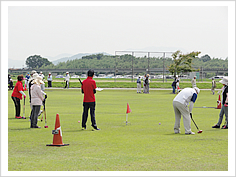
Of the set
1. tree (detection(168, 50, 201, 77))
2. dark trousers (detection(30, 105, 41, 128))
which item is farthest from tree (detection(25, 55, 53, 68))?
dark trousers (detection(30, 105, 41, 128))

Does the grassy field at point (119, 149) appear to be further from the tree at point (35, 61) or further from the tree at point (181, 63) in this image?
the tree at point (35, 61)

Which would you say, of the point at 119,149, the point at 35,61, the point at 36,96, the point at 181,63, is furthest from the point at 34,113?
the point at 35,61

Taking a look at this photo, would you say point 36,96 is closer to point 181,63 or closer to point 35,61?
point 181,63

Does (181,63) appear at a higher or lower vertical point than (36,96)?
higher

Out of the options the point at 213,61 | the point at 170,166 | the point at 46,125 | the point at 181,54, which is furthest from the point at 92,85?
the point at 213,61

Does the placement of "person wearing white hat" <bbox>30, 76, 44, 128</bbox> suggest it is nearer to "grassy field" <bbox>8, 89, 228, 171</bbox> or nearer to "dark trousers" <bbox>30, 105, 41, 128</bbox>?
"dark trousers" <bbox>30, 105, 41, 128</bbox>

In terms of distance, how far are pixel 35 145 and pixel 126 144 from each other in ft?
8.68

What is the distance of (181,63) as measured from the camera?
69.9 m

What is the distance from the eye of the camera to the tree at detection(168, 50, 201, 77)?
69.3 metres

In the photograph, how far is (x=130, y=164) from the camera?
8.26 metres

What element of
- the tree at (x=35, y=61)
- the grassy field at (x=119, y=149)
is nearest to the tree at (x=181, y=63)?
the grassy field at (x=119, y=149)

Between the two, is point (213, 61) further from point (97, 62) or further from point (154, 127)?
point (154, 127)

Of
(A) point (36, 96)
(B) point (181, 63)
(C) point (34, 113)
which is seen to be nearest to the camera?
(A) point (36, 96)

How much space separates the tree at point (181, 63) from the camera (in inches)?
2729
